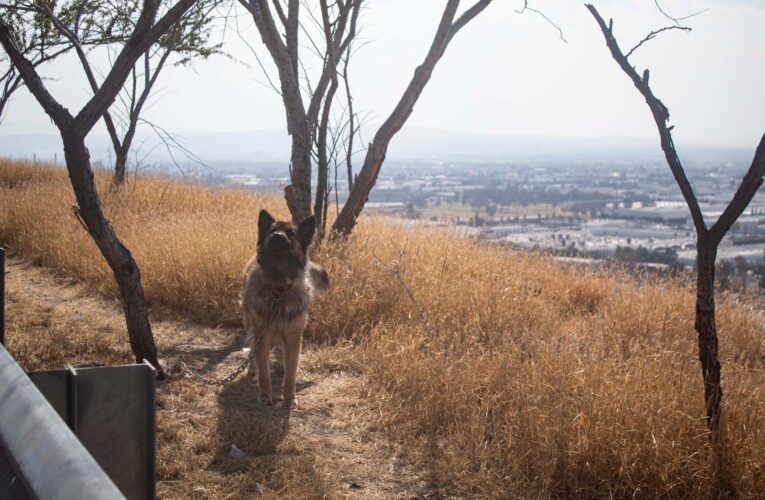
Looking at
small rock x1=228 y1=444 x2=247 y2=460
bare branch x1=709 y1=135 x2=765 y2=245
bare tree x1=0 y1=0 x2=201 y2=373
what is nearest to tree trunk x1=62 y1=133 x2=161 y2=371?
bare tree x1=0 y1=0 x2=201 y2=373

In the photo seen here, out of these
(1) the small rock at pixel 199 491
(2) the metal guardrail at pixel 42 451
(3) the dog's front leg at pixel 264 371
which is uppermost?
(2) the metal guardrail at pixel 42 451

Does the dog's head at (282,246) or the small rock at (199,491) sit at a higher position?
the dog's head at (282,246)

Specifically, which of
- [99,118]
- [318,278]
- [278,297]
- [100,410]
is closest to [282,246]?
[278,297]

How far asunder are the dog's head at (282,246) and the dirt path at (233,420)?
972 millimetres

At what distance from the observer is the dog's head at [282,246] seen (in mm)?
5645

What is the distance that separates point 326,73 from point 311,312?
376 cm

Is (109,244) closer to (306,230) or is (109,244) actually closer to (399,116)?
(306,230)

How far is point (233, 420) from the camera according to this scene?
5.07 metres

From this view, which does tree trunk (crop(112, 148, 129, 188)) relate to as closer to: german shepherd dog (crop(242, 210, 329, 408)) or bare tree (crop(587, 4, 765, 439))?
german shepherd dog (crop(242, 210, 329, 408))

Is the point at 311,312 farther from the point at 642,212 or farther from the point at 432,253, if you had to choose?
the point at 642,212

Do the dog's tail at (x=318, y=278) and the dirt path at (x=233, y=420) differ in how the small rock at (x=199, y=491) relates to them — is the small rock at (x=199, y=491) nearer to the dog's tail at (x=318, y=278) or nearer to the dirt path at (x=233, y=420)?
the dirt path at (x=233, y=420)

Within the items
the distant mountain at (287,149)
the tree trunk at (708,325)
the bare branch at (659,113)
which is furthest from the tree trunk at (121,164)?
the tree trunk at (708,325)

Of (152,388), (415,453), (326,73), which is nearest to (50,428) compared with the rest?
(152,388)

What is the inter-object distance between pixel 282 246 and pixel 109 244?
1.28 m
